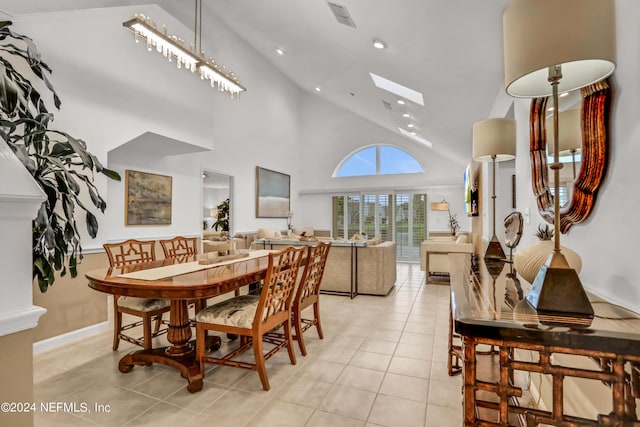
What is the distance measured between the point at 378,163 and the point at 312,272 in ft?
24.1

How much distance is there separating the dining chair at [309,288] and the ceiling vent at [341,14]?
7.41ft

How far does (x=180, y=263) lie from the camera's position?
2.78 m

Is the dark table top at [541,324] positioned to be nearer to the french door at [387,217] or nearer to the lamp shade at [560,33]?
the lamp shade at [560,33]

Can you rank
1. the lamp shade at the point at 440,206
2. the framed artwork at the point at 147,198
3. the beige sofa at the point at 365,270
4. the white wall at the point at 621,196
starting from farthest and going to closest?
the lamp shade at the point at 440,206, the framed artwork at the point at 147,198, the beige sofa at the point at 365,270, the white wall at the point at 621,196

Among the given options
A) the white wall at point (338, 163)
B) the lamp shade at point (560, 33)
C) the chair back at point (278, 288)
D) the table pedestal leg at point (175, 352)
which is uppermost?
the white wall at point (338, 163)

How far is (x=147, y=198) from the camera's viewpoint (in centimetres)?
532

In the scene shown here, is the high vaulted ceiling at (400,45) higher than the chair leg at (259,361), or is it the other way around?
the high vaulted ceiling at (400,45)

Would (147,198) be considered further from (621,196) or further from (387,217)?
(387,217)

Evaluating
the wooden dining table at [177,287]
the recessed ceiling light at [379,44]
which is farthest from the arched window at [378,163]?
the wooden dining table at [177,287]

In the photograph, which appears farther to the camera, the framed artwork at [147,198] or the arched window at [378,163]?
the arched window at [378,163]

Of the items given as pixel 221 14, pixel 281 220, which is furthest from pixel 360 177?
pixel 221 14

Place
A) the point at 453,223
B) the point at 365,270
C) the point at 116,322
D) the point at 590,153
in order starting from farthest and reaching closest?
the point at 453,223, the point at 365,270, the point at 116,322, the point at 590,153

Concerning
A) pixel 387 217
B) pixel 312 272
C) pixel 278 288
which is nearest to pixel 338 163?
pixel 387 217

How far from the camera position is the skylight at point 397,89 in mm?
4324
